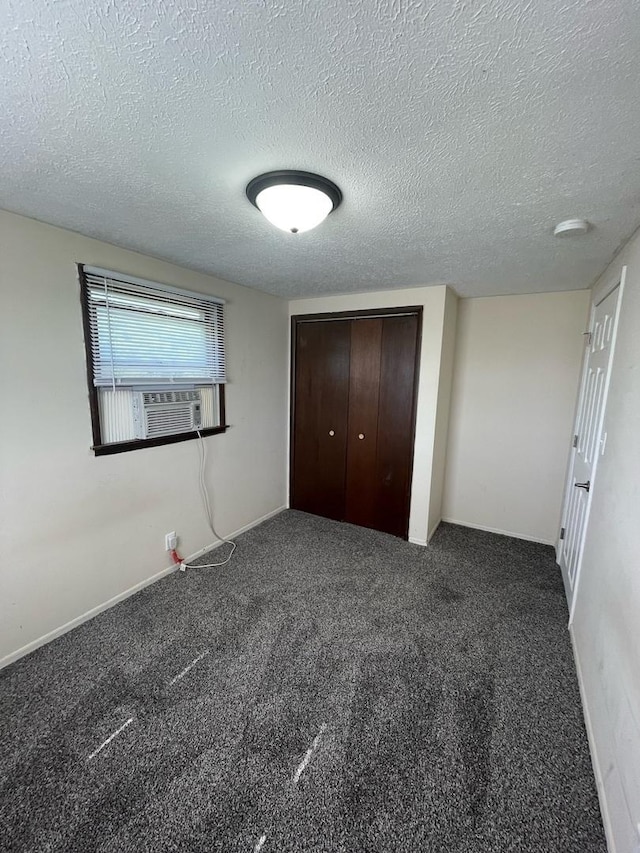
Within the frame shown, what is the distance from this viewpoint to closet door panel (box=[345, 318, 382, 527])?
3148mm

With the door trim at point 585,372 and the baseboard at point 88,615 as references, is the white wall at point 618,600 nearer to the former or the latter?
the door trim at point 585,372

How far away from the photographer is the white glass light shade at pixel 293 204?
1.26m

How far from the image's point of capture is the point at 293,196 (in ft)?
4.15

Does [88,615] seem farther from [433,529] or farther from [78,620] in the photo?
[433,529]

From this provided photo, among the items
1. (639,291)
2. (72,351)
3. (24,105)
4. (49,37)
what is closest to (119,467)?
(72,351)

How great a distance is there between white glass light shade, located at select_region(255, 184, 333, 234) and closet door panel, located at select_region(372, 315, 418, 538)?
69.9 inches

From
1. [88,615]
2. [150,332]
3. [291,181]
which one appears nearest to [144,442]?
[150,332]

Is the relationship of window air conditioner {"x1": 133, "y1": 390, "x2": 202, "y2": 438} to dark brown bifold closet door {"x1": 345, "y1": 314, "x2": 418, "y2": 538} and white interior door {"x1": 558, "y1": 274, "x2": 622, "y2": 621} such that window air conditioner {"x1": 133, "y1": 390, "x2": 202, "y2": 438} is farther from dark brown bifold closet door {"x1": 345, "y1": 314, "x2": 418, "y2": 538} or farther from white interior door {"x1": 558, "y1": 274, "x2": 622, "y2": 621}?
white interior door {"x1": 558, "y1": 274, "x2": 622, "y2": 621}

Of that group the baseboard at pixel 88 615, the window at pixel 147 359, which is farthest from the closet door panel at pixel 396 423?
the baseboard at pixel 88 615

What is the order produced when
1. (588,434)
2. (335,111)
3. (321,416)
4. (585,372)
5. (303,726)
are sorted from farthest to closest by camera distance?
(321,416) < (585,372) < (588,434) < (303,726) < (335,111)

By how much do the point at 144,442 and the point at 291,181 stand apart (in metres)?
1.83

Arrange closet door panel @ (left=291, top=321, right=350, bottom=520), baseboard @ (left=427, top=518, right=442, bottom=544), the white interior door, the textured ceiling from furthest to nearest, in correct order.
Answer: closet door panel @ (left=291, top=321, right=350, bottom=520) → baseboard @ (left=427, top=518, right=442, bottom=544) → the white interior door → the textured ceiling

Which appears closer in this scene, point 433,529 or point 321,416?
point 433,529

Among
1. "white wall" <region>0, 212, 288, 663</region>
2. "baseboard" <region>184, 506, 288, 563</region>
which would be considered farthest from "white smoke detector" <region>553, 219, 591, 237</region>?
"baseboard" <region>184, 506, 288, 563</region>
